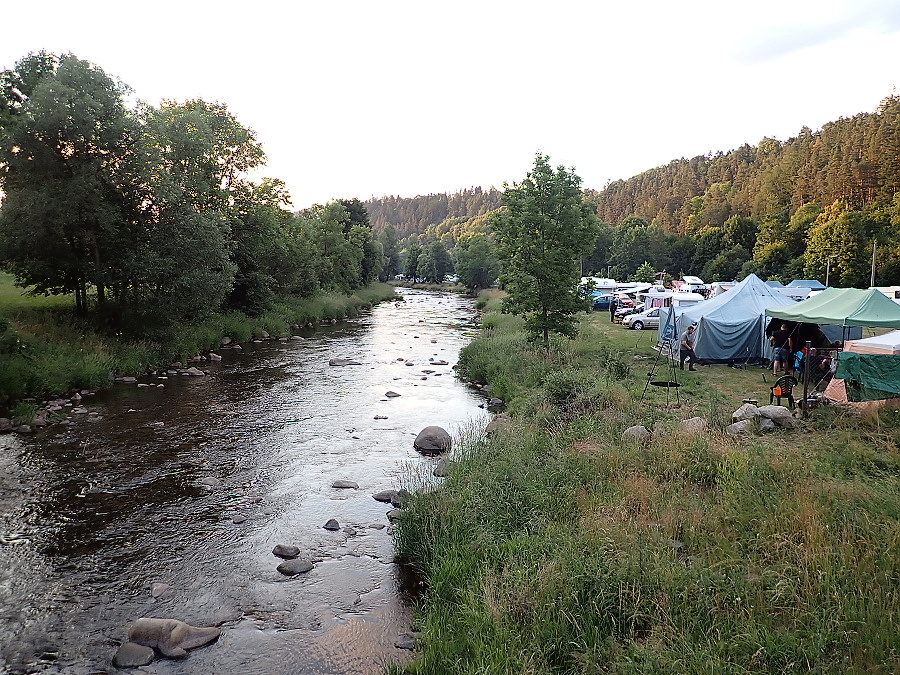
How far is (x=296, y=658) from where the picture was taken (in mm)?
7035

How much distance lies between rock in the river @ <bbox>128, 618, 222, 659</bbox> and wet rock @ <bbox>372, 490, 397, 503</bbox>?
4.59m

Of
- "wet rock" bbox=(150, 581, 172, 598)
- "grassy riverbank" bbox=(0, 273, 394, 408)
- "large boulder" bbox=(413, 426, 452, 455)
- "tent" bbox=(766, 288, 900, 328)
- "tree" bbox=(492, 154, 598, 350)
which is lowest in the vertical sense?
"wet rock" bbox=(150, 581, 172, 598)

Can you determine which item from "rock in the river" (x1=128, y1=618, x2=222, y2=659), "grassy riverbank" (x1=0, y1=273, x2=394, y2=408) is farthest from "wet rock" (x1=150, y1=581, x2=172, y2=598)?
"grassy riverbank" (x1=0, y1=273, x2=394, y2=408)

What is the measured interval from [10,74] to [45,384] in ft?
46.1

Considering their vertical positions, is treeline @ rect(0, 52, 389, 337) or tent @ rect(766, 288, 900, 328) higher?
treeline @ rect(0, 52, 389, 337)

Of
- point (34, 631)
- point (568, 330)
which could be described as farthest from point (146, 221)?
point (34, 631)

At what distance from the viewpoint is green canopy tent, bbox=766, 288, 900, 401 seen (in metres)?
12.2

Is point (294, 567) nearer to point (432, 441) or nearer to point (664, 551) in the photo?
point (664, 551)

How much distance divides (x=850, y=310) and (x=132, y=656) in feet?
62.0

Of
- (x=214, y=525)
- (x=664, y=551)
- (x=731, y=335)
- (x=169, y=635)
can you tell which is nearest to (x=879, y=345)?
(x=731, y=335)

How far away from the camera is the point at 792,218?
3356 inches

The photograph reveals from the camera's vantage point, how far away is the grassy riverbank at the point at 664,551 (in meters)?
5.40

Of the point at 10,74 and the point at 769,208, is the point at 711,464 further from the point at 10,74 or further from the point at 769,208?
the point at 769,208

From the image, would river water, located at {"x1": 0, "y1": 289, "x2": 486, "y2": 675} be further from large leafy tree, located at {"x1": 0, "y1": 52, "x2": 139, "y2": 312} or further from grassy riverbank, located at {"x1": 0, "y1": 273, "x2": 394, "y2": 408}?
large leafy tree, located at {"x1": 0, "y1": 52, "x2": 139, "y2": 312}
